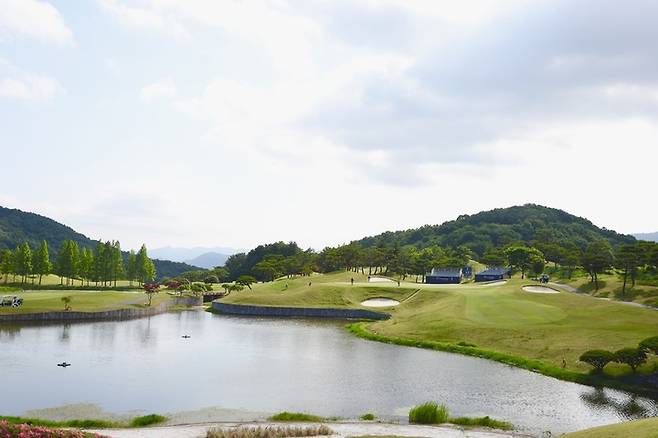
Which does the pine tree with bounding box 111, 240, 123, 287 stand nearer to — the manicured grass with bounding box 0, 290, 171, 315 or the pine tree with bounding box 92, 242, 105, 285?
the pine tree with bounding box 92, 242, 105, 285

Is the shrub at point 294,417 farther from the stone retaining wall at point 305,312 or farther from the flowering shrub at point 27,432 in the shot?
the stone retaining wall at point 305,312

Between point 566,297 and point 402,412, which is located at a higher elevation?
point 566,297

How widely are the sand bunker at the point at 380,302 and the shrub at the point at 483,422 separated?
2595 inches

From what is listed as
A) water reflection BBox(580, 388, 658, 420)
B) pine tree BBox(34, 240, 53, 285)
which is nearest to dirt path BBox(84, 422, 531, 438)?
water reflection BBox(580, 388, 658, 420)

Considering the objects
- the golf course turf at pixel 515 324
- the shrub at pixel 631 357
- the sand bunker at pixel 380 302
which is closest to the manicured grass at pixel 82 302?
the golf course turf at pixel 515 324

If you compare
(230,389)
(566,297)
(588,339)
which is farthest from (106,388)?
(566,297)

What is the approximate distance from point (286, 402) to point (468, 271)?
13339cm

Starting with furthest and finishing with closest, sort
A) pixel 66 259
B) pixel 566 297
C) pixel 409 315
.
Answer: pixel 66 259 → pixel 409 315 → pixel 566 297

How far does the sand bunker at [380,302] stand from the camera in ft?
336

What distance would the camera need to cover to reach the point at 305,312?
10006 centimetres

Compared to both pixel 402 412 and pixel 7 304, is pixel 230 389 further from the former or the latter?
pixel 7 304

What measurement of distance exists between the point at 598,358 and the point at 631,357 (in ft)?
8.64

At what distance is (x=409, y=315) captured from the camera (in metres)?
88.2

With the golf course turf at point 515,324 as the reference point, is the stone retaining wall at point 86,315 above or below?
below
